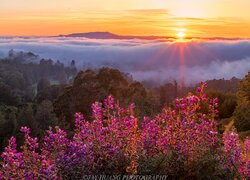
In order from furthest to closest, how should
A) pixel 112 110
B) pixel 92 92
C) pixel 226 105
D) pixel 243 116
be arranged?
1. pixel 92 92
2. pixel 226 105
3. pixel 243 116
4. pixel 112 110

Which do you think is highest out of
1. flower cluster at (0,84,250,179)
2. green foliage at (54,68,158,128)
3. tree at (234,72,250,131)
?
flower cluster at (0,84,250,179)

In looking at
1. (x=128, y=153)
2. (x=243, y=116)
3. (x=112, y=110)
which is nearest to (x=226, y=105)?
(x=243, y=116)

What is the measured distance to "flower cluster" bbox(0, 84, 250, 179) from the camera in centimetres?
509

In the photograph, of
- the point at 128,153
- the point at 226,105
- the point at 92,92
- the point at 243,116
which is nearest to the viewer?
the point at 128,153

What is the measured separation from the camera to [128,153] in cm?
530

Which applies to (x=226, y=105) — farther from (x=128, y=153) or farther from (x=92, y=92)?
(x=128, y=153)

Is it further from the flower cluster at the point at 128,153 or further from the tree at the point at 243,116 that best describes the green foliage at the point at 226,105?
the flower cluster at the point at 128,153

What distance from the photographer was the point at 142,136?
239 inches

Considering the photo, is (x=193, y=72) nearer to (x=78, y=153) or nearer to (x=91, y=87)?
(x=91, y=87)

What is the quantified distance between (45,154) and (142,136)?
4.62ft

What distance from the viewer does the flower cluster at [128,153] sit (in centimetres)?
509

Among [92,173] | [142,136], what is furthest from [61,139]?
[142,136]

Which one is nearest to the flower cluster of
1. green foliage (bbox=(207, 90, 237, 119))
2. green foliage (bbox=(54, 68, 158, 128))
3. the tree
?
the tree

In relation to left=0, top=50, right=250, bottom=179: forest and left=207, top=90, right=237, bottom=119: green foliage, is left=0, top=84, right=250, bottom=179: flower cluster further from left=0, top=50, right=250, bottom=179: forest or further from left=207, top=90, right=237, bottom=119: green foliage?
left=207, top=90, right=237, bottom=119: green foliage
